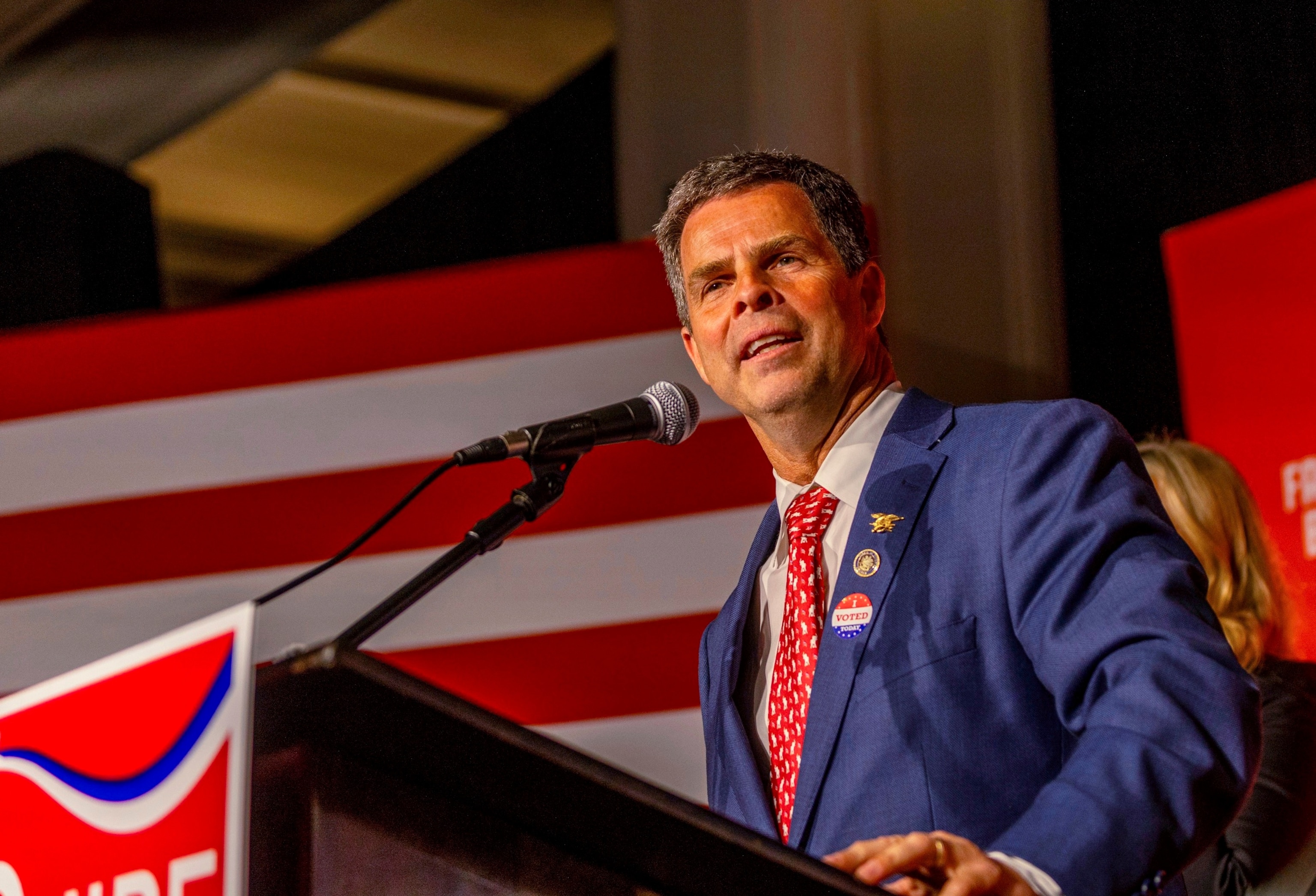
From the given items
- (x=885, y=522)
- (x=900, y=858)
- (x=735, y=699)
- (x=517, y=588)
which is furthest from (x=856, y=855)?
(x=517, y=588)

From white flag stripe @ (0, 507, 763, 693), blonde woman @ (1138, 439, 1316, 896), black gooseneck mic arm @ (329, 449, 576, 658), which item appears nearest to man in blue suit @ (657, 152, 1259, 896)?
black gooseneck mic arm @ (329, 449, 576, 658)

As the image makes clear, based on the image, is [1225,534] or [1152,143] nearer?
[1225,534]

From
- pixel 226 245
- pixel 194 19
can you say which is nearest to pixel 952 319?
pixel 194 19

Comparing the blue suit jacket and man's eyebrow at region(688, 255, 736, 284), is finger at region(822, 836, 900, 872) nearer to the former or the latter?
the blue suit jacket

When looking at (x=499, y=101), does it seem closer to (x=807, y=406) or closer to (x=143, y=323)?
(x=143, y=323)

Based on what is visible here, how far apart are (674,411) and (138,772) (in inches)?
24.8

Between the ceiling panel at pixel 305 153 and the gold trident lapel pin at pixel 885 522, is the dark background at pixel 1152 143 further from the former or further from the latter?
the ceiling panel at pixel 305 153

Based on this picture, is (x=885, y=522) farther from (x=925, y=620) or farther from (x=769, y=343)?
(x=769, y=343)

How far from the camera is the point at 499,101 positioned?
14.5 feet

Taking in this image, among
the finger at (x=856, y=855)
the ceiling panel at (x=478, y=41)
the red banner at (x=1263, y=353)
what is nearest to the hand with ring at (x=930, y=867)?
the finger at (x=856, y=855)

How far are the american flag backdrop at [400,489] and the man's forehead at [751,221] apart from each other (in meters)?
1.13

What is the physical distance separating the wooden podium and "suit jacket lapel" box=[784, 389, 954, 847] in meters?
0.38

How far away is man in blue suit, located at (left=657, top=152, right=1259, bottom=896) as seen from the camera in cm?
83

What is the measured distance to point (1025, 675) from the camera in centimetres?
109
